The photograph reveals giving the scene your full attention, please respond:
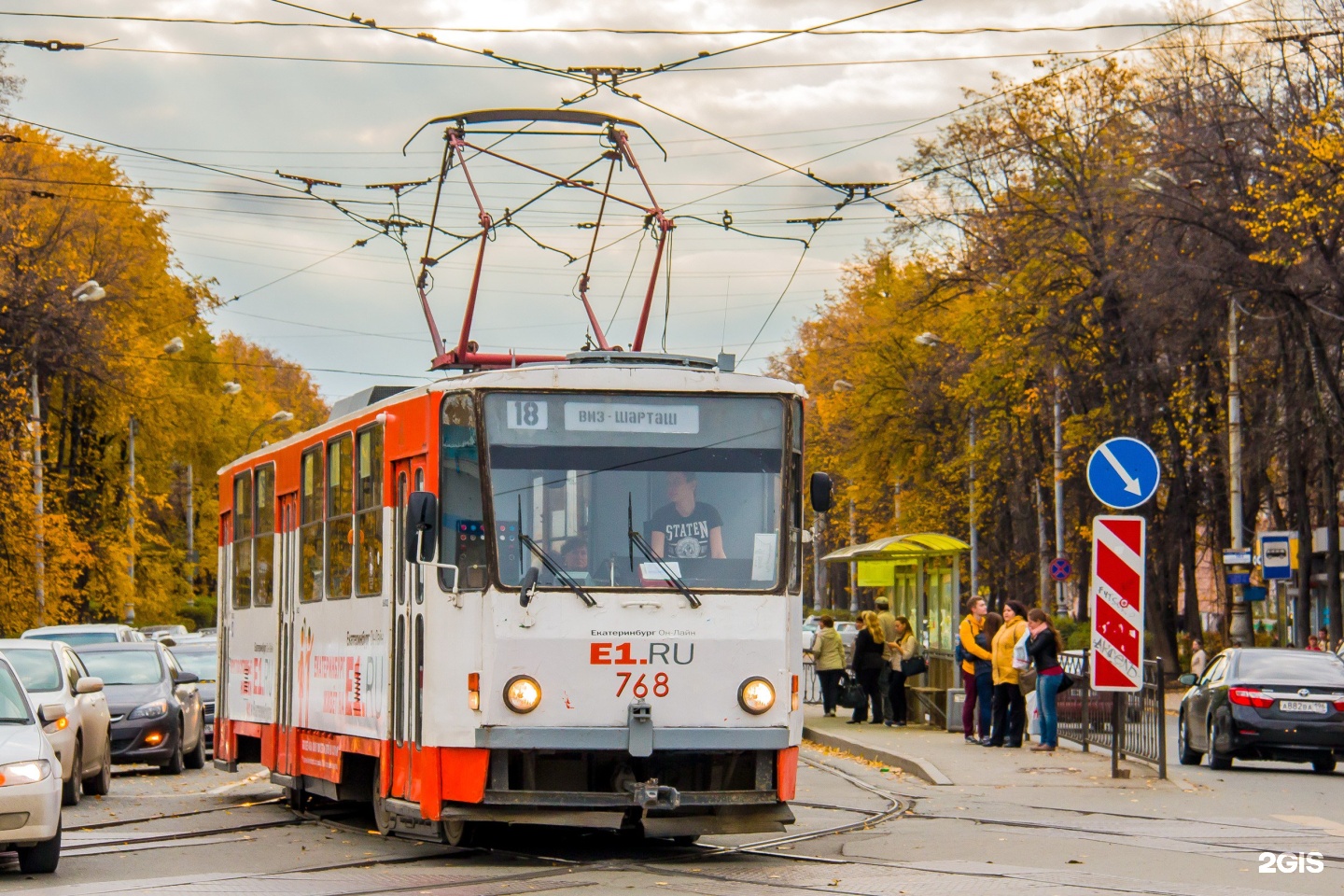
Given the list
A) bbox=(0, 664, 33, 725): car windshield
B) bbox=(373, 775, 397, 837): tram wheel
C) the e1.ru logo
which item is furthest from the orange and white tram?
the e1.ru logo

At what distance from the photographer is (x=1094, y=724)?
22.5m

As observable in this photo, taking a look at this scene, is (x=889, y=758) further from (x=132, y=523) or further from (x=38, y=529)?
(x=132, y=523)

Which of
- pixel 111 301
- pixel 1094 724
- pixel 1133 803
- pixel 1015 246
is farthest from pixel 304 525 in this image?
pixel 111 301

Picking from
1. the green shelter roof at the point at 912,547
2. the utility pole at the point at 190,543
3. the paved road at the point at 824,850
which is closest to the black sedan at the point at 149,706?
the paved road at the point at 824,850

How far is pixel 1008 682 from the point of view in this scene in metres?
22.7

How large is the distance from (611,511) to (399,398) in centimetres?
182

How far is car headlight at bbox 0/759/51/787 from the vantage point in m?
11.6

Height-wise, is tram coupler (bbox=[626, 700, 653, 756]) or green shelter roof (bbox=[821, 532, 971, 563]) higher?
green shelter roof (bbox=[821, 532, 971, 563])

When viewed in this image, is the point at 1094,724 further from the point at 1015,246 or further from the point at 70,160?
the point at 70,160

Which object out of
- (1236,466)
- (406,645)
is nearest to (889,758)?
(406,645)

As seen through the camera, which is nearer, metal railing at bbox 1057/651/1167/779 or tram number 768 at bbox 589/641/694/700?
tram number 768 at bbox 589/641/694/700

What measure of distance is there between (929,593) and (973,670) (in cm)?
598

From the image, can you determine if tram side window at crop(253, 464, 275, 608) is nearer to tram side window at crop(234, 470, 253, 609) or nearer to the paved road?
tram side window at crop(234, 470, 253, 609)

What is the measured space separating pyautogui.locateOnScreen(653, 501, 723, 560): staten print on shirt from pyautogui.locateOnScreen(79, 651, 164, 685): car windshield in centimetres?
1248
